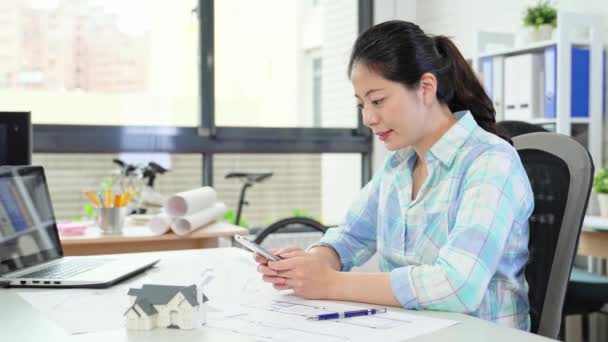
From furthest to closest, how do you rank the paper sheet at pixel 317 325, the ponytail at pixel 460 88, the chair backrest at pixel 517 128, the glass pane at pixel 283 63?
1. the glass pane at pixel 283 63
2. the chair backrest at pixel 517 128
3. the ponytail at pixel 460 88
4. the paper sheet at pixel 317 325

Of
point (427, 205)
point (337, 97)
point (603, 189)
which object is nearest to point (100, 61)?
point (337, 97)

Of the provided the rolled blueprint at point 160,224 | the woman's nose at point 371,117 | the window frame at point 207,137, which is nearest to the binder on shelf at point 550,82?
the window frame at point 207,137

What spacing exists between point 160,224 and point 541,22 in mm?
2013

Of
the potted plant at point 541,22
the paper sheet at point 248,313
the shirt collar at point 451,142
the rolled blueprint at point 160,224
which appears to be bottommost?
the rolled blueprint at point 160,224

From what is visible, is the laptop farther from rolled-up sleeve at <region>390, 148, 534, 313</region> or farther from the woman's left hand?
rolled-up sleeve at <region>390, 148, 534, 313</region>

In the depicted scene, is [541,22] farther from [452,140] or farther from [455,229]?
[455,229]

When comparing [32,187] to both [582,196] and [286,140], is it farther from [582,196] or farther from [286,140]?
[286,140]

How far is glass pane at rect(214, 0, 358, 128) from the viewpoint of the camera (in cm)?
400

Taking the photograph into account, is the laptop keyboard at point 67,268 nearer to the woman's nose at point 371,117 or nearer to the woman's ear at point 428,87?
the woman's nose at point 371,117

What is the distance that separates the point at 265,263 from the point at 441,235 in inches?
13.5

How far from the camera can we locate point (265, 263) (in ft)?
4.34

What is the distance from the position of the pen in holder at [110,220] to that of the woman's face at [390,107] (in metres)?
1.52

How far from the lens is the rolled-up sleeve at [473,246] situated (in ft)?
3.78

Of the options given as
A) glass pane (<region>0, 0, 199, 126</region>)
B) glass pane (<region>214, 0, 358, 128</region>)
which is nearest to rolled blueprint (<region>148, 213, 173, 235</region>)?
glass pane (<region>0, 0, 199, 126</region>)
